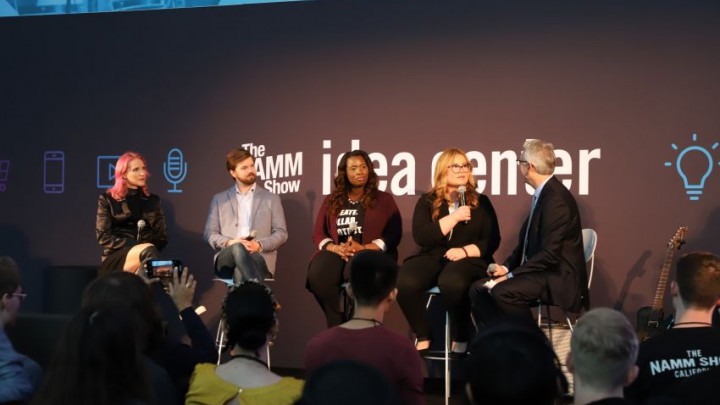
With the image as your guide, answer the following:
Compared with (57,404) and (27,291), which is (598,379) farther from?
(27,291)

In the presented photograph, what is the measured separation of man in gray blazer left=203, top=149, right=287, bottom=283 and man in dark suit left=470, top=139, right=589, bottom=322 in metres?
1.66

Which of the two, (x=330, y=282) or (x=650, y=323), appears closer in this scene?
(x=650, y=323)

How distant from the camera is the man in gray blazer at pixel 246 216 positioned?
21.5ft

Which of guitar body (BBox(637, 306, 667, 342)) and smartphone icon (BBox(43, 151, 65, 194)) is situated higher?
smartphone icon (BBox(43, 151, 65, 194))

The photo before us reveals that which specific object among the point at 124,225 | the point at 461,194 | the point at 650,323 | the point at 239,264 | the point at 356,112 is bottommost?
the point at 650,323

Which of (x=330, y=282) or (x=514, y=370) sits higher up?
(x=514, y=370)

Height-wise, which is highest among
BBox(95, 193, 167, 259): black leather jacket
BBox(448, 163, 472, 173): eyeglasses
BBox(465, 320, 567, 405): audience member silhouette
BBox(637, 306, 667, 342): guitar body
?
BBox(448, 163, 472, 173): eyeglasses

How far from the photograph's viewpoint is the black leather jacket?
6715mm

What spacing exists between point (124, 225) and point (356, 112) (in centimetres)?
181

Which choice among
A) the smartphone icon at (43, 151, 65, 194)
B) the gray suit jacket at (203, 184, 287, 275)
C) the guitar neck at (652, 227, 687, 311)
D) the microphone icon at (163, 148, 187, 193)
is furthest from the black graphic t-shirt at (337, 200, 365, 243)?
the smartphone icon at (43, 151, 65, 194)

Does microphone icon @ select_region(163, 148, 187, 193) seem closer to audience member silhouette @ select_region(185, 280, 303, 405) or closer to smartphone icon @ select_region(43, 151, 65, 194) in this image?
smartphone icon @ select_region(43, 151, 65, 194)

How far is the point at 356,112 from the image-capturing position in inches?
276

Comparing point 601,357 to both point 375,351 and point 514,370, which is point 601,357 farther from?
point 375,351

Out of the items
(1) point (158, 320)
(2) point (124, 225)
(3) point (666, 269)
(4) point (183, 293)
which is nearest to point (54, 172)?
(2) point (124, 225)
